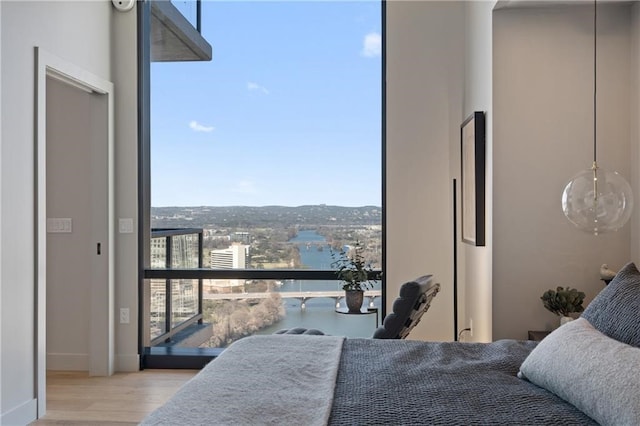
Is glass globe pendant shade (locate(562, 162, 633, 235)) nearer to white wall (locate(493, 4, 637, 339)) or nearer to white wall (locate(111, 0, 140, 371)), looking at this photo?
white wall (locate(493, 4, 637, 339))

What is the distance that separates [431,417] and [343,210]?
9.88ft

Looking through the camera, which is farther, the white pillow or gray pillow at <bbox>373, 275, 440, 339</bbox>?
gray pillow at <bbox>373, 275, 440, 339</bbox>

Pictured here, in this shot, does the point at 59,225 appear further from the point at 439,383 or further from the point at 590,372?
the point at 590,372

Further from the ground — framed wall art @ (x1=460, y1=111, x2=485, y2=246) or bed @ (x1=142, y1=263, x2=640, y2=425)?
framed wall art @ (x1=460, y1=111, x2=485, y2=246)

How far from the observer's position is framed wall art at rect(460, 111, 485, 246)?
11.5ft

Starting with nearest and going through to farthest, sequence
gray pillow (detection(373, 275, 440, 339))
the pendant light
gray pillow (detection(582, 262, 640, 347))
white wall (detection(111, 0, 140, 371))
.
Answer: gray pillow (detection(582, 262, 640, 347)), the pendant light, gray pillow (detection(373, 275, 440, 339)), white wall (detection(111, 0, 140, 371))

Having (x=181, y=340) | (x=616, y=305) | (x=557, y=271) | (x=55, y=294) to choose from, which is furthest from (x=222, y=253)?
(x=616, y=305)

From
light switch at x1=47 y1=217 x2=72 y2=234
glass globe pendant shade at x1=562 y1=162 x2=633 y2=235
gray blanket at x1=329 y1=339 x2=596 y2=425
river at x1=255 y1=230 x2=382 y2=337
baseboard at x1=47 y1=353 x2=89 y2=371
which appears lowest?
baseboard at x1=47 y1=353 x2=89 y2=371

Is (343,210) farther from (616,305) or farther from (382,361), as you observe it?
(616,305)

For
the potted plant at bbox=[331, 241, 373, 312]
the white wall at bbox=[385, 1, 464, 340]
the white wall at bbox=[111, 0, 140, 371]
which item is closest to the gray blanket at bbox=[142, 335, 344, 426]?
the potted plant at bbox=[331, 241, 373, 312]

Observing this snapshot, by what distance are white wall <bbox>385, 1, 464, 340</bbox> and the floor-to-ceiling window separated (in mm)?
137

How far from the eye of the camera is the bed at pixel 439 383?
1.43m

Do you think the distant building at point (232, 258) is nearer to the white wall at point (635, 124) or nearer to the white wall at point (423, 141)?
the white wall at point (423, 141)

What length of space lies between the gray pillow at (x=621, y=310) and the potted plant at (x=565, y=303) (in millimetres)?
1233
